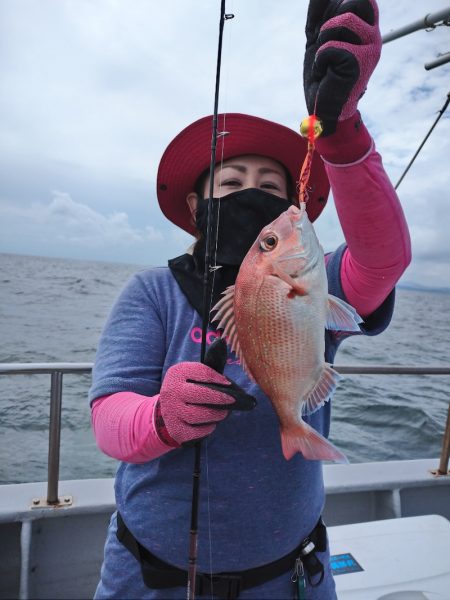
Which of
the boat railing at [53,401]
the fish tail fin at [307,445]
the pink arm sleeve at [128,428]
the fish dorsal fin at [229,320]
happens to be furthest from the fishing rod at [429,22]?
the pink arm sleeve at [128,428]

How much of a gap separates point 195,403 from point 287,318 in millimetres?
362

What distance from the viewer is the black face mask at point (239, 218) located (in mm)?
1578

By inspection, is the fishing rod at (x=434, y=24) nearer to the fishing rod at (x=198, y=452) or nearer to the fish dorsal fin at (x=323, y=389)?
the fishing rod at (x=198, y=452)

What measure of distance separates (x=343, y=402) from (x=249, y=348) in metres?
7.46

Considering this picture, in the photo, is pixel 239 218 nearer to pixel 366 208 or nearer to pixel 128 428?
pixel 366 208

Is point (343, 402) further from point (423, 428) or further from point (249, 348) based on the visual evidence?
point (249, 348)

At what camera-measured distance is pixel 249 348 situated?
4.26ft

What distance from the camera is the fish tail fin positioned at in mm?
1230

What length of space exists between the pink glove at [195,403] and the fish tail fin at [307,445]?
167 millimetres

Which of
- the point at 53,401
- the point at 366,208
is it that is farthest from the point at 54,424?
the point at 366,208

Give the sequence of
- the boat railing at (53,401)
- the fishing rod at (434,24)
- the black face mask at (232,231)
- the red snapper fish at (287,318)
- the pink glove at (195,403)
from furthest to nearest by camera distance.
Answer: the fishing rod at (434,24) → the boat railing at (53,401) → the black face mask at (232,231) → the red snapper fish at (287,318) → the pink glove at (195,403)

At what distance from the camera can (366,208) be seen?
1.36 metres

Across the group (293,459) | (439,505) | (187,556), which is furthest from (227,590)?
(439,505)

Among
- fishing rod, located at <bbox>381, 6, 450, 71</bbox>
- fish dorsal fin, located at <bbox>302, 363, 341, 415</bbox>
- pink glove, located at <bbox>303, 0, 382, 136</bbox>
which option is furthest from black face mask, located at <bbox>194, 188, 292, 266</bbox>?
fishing rod, located at <bbox>381, 6, 450, 71</bbox>
